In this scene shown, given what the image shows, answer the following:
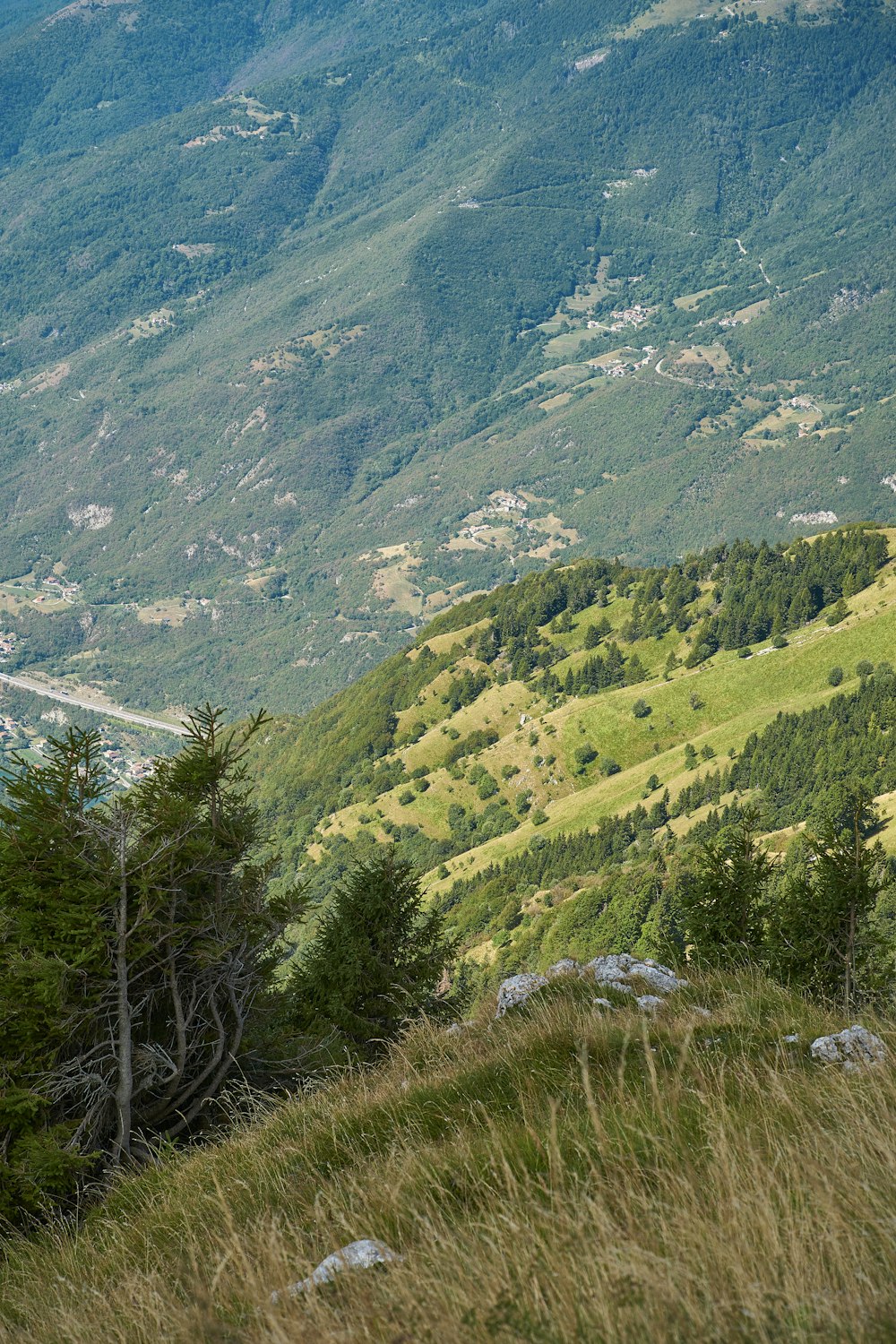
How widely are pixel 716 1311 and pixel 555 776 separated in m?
171

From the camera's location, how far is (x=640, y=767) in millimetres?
157750

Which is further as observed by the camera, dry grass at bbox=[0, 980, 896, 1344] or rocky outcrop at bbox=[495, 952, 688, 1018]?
rocky outcrop at bbox=[495, 952, 688, 1018]

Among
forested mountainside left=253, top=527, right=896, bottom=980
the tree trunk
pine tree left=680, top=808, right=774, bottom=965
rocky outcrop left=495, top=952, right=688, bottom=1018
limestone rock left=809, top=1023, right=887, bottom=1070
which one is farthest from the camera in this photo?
forested mountainside left=253, top=527, right=896, bottom=980

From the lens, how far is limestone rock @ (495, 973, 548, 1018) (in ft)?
49.8

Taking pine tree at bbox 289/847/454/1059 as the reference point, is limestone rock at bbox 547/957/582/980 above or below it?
above

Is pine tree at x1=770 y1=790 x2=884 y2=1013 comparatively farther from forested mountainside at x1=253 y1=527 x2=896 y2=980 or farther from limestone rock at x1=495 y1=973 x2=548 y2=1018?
forested mountainside at x1=253 y1=527 x2=896 y2=980

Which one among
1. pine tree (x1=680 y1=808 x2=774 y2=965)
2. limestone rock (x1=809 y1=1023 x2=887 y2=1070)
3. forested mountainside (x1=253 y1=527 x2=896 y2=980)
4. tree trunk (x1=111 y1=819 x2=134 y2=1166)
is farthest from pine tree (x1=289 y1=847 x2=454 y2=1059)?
forested mountainside (x1=253 y1=527 x2=896 y2=980)

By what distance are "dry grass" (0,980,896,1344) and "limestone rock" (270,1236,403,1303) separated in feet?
0.29

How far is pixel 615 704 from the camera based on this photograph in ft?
578

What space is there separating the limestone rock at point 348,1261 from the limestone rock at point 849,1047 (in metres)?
4.54

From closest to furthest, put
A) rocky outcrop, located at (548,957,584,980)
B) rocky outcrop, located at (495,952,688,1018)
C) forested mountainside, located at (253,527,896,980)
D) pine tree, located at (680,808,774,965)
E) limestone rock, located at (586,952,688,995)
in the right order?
rocky outcrop, located at (495,952,688,1018) < limestone rock, located at (586,952,688,995) < rocky outcrop, located at (548,957,584,980) < pine tree, located at (680,808,774,965) < forested mountainside, located at (253,527,896,980)

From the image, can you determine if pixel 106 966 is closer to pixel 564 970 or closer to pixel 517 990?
pixel 517 990

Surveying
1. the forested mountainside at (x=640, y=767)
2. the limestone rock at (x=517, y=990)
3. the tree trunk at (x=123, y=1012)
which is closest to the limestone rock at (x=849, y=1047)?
the limestone rock at (x=517, y=990)

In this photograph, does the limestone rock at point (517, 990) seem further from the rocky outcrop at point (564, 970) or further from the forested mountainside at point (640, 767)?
the forested mountainside at point (640, 767)
